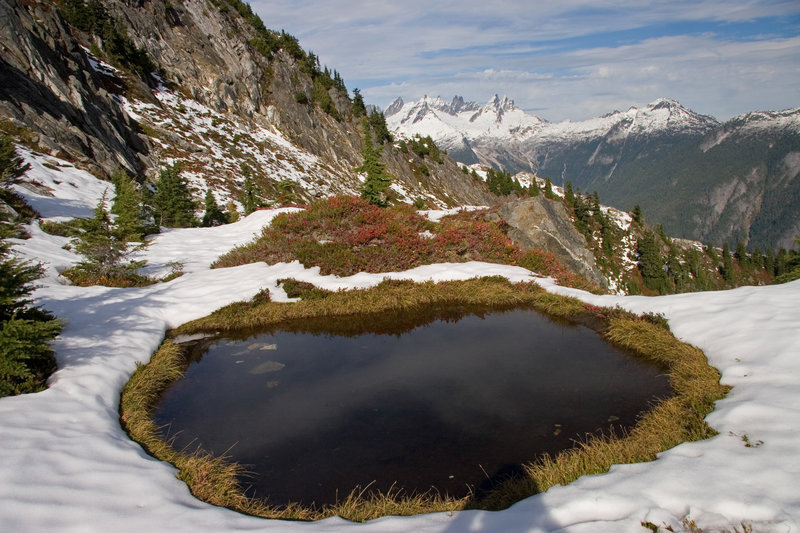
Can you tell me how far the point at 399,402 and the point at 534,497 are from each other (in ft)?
10.6

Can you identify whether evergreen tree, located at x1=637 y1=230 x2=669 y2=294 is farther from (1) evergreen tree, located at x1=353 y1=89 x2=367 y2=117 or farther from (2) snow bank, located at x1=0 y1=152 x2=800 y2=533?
(2) snow bank, located at x1=0 y1=152 x2=800 y2=533

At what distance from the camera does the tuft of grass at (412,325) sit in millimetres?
5449

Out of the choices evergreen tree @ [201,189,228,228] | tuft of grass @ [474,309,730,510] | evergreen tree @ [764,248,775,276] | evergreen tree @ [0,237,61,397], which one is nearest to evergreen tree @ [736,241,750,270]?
evergreen tree @ [764,248,775,276]

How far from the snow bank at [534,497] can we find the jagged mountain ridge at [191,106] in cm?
3573

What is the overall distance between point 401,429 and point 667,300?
31.2 ft

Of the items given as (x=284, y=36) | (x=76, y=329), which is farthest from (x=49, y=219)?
(x=284, y=36)

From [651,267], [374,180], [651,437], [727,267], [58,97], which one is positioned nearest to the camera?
[651,437]

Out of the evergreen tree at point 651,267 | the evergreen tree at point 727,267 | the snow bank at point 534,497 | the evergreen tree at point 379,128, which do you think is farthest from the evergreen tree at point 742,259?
the snow bank at point 534,497

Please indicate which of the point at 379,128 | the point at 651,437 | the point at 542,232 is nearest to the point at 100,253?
the point at 651,437

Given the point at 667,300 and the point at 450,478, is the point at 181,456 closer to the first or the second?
the point at 450,478

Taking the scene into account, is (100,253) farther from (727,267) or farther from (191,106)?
(727,267)

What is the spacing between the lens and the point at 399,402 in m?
7.93

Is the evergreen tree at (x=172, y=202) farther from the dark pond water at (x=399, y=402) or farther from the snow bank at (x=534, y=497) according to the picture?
the dark pond water at (x=399, y=402)

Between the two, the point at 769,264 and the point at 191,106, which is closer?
the point at 191,106
